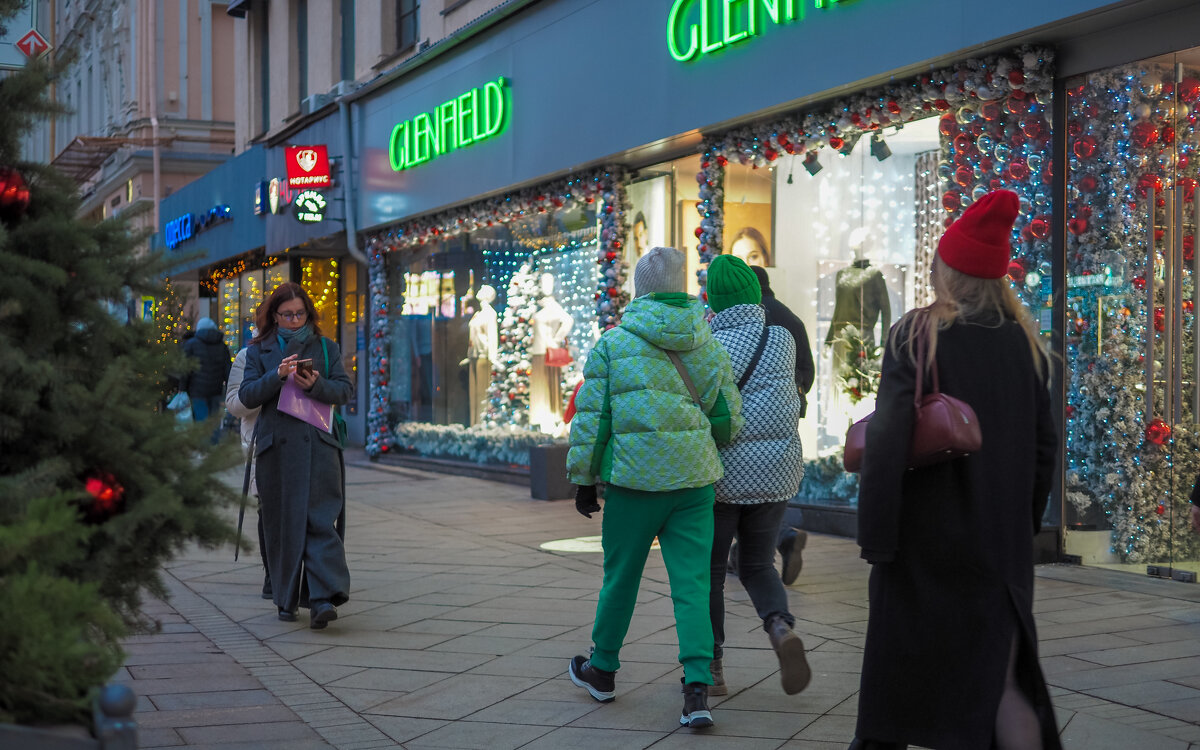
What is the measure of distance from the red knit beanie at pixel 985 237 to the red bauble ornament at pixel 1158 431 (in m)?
4.82

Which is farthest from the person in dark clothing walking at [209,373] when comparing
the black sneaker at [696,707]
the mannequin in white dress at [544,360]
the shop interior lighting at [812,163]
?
the black sneaker at [696,707]

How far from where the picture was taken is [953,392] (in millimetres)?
3631

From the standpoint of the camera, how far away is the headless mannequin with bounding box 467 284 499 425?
51.9ft

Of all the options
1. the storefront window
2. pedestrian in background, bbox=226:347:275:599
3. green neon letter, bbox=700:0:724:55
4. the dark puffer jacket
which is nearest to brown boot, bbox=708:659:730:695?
pedestrian in background, bbox=226:347:275:599

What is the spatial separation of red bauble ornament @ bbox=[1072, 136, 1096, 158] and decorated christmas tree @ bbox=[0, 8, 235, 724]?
253 inches

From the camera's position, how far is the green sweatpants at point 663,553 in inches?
195

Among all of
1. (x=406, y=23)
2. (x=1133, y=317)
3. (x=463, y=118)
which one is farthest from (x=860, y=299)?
(x=406, y=23)

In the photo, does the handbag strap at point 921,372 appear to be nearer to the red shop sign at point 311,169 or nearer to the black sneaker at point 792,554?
the black sneaker at point 792,554

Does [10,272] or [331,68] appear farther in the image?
[331,68]

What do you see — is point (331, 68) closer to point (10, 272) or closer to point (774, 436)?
point (774, 436)

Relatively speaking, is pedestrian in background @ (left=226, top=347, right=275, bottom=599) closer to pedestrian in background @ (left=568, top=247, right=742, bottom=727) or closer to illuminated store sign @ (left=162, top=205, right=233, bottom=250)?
pedestrian in background @ (left=568, top=247, right=742, bottom=727)

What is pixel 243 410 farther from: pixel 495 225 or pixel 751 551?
pixel 495 225

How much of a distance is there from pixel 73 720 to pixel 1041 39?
733cm

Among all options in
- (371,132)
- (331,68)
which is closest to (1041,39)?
(371,132)
